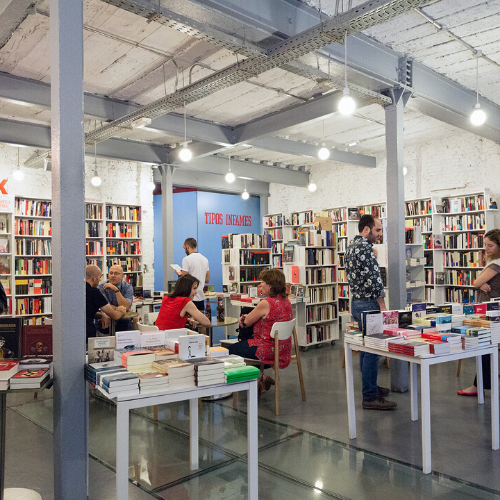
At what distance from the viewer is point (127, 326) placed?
586 centimetres

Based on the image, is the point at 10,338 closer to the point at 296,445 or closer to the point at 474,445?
the point at 296,445

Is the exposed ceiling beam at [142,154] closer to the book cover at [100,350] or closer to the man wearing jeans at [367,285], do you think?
the man wearing jeans at [367,285]

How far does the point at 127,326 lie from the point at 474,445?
4.09 meters

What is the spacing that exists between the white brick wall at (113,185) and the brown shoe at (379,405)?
6.54m

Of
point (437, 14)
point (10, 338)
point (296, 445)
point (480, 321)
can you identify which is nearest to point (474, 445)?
point (480, 321)

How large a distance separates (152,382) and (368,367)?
2524 millimetres

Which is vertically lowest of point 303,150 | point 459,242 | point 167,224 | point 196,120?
point 459,242

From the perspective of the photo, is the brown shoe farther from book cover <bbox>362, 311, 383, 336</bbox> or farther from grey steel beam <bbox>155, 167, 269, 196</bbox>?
grey steel beam <bbox>155, 167, 269, 196</bbox>

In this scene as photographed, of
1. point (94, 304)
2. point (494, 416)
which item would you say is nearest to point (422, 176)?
point (494, 416)

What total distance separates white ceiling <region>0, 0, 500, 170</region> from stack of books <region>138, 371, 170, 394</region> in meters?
3.42

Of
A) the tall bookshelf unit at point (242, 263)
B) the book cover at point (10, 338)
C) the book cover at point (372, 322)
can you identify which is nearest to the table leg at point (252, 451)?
the book cover at point (372, 322)

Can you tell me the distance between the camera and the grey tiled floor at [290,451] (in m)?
2.90

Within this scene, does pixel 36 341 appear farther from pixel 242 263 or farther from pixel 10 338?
pixel 242 263

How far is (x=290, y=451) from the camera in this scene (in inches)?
137
